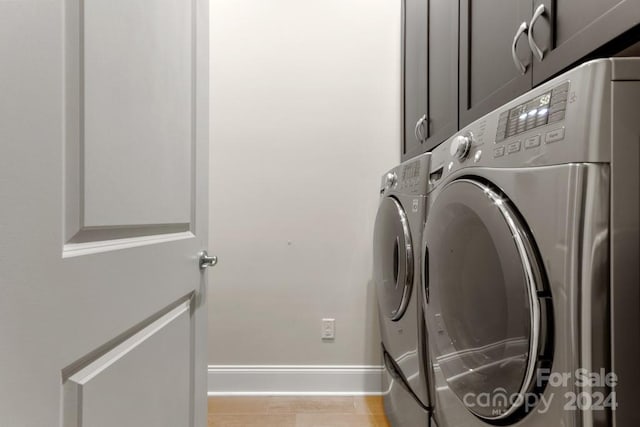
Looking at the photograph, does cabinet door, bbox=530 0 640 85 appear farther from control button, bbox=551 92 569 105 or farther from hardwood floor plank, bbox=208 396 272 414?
hardwood floor plank, bbox=208 396 272 414

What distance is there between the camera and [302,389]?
1.83 metres

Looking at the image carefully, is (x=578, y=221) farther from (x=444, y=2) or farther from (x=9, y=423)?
(x=444, y=2)

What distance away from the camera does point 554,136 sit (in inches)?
21.4

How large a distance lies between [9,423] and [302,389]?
5.41ft

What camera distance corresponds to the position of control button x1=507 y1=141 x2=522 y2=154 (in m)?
0.62

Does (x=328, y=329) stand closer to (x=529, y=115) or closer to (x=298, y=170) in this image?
(x=298, y=170)

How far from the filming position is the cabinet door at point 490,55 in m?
0.83

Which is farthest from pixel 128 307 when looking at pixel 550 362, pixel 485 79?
pixel 485 79

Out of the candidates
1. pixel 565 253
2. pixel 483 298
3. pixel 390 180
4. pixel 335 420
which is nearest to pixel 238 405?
pixel 335 420

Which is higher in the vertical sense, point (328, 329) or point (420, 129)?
point (420, 129)

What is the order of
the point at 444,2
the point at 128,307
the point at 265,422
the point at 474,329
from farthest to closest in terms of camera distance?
the point at 265,422 < the point at 444,2 < the point at 474,329 < the point at 128,307

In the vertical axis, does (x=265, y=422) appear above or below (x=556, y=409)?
below

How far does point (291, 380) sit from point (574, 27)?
6.21ft

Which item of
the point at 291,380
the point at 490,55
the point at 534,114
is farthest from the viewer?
the point at 291,380
